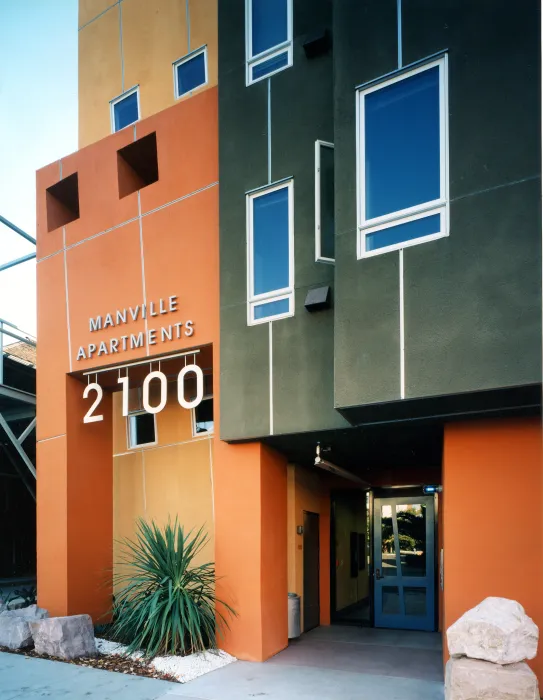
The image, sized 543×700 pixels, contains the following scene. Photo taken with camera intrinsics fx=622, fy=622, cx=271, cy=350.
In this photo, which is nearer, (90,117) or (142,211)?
(142,211)

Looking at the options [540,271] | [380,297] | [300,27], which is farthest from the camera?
[300,27]

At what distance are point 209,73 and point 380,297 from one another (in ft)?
20.1

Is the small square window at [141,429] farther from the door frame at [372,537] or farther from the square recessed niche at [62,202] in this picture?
the square recessed niche at [62,202]

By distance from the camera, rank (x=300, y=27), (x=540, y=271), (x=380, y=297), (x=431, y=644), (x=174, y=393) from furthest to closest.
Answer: (x=174, y=393)
(x=431, y=644)
(x=300, y=27)
(x=380, y=297)
(x=540, y=271)

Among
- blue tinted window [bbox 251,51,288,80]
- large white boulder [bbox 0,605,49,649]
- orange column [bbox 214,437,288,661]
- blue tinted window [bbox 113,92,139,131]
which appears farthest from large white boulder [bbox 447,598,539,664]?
blue tinted window [bbox 113,92,139,131]

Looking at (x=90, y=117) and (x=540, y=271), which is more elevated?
(x=90, y=117)

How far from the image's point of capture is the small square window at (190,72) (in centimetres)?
1081

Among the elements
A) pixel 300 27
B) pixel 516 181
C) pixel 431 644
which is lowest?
pixel 431 644

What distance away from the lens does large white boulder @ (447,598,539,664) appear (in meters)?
5.36

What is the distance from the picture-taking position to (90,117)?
12.5 m

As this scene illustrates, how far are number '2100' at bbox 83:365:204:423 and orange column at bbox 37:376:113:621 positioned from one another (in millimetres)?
389

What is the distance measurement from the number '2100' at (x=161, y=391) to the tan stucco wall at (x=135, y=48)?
16.4 ft

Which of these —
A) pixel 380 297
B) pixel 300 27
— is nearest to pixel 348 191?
pixel 380 297

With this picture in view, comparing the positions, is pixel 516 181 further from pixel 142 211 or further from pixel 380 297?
pixel 142 211
